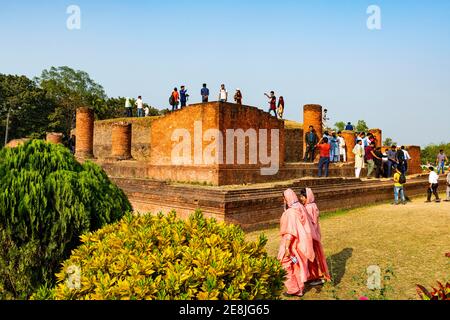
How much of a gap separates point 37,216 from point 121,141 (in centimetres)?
1417

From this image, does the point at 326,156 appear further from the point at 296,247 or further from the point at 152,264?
the point at 152,264

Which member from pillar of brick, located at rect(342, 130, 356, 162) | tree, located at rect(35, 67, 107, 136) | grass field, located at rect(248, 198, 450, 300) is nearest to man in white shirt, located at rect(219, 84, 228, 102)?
pillar of brick, located at rect(342, 130, 356, 162)

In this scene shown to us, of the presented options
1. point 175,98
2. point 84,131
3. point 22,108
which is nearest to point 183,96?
point 175,98

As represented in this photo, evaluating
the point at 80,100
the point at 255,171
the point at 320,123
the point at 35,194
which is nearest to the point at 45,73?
the point at 80,100

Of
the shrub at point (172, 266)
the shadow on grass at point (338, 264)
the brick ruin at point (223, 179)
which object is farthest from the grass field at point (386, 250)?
the shrub at point (172, 266)

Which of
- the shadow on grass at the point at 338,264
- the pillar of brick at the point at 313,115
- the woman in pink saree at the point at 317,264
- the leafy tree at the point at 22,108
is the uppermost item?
the leafy tree at the point at 22,108

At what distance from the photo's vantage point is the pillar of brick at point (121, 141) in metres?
16.9

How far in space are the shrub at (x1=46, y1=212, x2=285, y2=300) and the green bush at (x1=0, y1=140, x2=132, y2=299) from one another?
0.47m

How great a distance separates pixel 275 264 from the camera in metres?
2.58

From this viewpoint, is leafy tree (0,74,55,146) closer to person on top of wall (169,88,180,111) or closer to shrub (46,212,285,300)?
person on top of wall (169,88,180,111)

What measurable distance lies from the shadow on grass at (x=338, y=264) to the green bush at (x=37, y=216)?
3.02m

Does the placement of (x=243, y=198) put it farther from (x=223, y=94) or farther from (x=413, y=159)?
(x=413, y=159)

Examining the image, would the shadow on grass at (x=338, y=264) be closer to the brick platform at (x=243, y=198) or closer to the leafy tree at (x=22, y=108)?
the brick platform at (x=243, y=198)

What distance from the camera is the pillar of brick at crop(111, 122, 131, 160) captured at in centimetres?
1689
